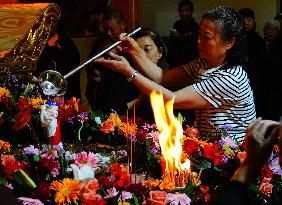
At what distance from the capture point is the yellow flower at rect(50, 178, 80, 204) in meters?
2.16

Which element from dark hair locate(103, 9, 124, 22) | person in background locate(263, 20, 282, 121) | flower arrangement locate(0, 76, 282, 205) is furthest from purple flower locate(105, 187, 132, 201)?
person in background locate(263, 20, 282, 121)

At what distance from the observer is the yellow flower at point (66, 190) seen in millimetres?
2160

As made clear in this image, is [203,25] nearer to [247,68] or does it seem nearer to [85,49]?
[247,68]

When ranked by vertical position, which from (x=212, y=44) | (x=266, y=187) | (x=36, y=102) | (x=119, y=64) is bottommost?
(x=266, y=187)

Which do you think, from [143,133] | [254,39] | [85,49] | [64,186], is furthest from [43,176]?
[85,49]

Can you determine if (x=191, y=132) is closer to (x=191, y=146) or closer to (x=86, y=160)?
(x=191, y=146)

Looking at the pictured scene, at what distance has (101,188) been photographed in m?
2.25

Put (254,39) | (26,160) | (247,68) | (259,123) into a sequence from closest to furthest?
(259,123)
(26,160)
(247,68)
(254,39)

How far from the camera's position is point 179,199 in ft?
7.16

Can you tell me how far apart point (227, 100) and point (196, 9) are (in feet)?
16.4

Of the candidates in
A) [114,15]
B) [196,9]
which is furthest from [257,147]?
[196,9]

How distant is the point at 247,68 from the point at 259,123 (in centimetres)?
333

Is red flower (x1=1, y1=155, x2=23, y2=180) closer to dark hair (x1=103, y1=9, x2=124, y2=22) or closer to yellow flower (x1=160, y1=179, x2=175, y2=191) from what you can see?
yellow flower (x1=160, y1=179, x2=175, y2=191)

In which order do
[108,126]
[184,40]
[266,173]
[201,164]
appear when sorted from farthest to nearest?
1. [184,40]
2. [108,126]
3. [201,164]
4. [266,173]
